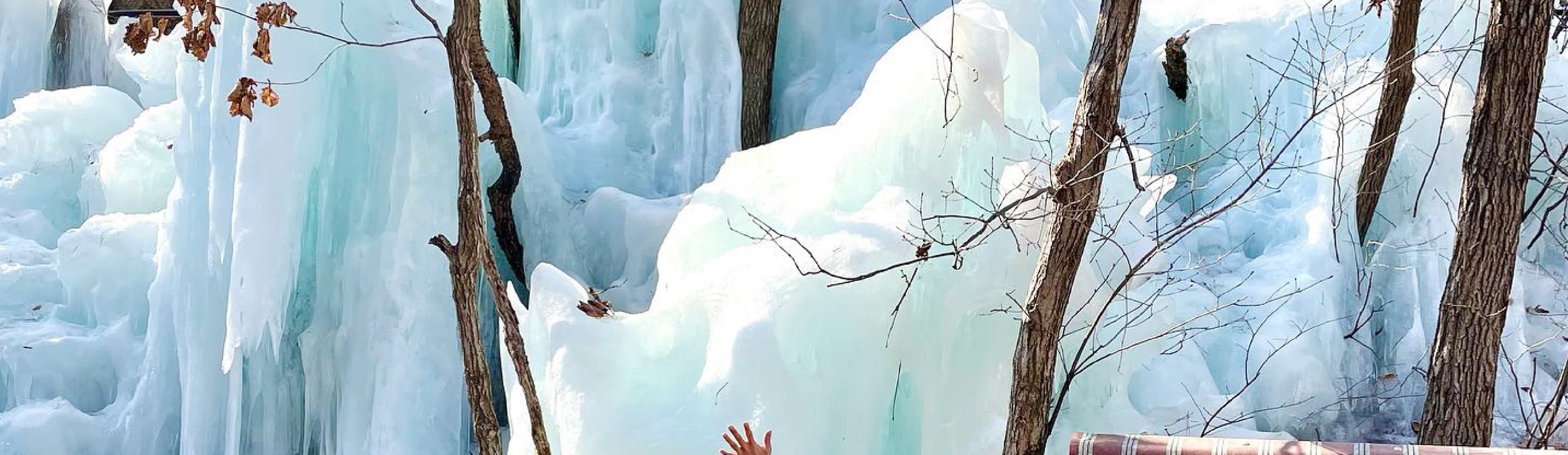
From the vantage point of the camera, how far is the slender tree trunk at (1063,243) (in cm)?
416

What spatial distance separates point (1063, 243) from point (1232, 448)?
4.15ft

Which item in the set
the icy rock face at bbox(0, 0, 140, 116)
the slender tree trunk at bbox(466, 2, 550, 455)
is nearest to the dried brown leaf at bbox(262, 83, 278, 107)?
the slender tree trunk at bbox(466, 2, 550, 455)

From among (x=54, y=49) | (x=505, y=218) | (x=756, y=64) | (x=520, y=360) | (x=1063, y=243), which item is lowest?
(x=520, y=360)

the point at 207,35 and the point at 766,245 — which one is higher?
the point at 207,35

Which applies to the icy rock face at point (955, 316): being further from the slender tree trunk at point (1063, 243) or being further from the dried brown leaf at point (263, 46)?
the dried brown leaf at point (263, 46)

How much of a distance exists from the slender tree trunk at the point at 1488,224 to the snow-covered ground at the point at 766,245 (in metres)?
0.25

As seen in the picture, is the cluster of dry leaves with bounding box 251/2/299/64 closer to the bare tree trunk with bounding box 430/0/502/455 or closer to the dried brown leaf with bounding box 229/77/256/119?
the dried brown leaf with bounding box 229/77/256/119

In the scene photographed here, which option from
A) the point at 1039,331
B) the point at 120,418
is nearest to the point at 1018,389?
the point at 1039,331

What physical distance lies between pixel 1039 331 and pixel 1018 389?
177 millimetres

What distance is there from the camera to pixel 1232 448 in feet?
9.81

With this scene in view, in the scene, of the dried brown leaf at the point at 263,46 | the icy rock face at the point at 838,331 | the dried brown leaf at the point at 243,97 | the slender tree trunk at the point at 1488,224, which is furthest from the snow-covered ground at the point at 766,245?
the dried brown leaf at the point at 263,46

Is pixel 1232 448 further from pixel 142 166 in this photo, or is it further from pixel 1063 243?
pixel 142 166

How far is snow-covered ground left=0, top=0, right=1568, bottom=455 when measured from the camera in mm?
4711

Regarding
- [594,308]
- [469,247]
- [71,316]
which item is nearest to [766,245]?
[594,308]
